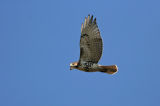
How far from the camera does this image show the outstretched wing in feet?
44.1

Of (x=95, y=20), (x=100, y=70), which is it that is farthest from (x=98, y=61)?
(x=95, y=20)

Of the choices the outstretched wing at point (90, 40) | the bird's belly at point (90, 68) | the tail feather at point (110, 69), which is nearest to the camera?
the outstretched wing at point (90, 40)

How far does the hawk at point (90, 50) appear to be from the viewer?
13.5m

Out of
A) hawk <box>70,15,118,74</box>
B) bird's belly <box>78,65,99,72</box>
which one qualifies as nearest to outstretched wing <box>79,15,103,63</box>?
hawk <box>70,15,118,74</box>

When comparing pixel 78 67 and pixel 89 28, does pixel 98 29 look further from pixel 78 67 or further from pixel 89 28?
pixel 78 67

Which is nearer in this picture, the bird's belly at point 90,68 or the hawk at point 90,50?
the hawk at point 90,50

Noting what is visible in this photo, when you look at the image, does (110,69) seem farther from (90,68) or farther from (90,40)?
(90,40)

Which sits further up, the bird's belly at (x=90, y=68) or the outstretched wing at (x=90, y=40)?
the outstretched wing at (x=90, y=40)

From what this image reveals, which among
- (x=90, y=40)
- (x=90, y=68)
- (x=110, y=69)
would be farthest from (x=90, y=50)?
(x=110, y=69)

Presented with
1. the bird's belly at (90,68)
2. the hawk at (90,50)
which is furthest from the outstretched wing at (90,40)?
the bird's belly at (90,68)

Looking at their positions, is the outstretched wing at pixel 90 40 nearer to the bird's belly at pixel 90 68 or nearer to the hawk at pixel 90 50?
the hawk at pixel 90 50

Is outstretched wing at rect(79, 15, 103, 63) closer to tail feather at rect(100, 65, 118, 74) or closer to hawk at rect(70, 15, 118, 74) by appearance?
hawk at rect(70, 15, 118, 74)

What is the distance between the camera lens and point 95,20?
13.5m

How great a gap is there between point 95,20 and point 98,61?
4.25 ft
